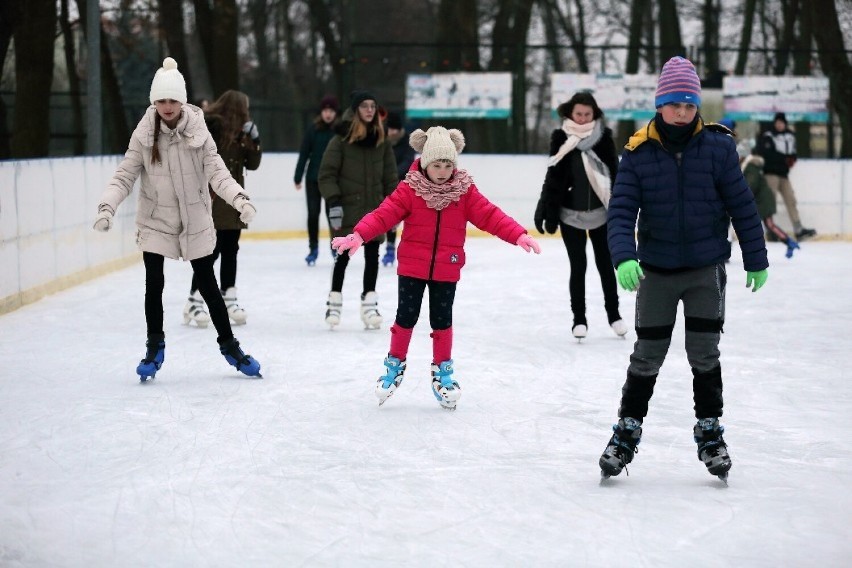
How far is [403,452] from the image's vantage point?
5.24 meters

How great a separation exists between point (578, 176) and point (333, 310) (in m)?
1.68

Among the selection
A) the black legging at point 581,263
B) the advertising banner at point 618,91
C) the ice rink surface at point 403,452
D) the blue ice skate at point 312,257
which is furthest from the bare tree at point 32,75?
the black legging at point 581,263

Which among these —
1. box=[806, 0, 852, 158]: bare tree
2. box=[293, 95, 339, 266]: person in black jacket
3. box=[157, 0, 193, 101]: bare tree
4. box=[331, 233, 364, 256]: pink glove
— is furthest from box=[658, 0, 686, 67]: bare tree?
box=[331, 233, 364, 256]: pink glove

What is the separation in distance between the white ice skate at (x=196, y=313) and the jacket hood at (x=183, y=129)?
212 centimetres

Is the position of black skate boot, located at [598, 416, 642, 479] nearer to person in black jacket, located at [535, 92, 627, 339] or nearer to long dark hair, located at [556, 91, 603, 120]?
person in black jacket, located at [535, 92, 627, 339]

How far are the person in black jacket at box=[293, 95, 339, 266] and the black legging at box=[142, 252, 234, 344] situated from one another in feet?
15.2

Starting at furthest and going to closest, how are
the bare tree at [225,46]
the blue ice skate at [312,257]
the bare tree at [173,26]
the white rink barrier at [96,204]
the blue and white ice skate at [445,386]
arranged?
the bare tree at [173,26] → the bare tree at [225,46] → the blue ice skate at [312,257] → the white rink barrier at [96,204] → the blue and white ice skate at [445,386]

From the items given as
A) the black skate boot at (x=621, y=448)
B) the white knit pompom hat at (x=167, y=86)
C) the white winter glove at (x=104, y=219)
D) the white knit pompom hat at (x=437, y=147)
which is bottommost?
the black skate boot at (x=621, y=448)

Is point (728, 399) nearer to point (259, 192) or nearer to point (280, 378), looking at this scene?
point (280, 378)

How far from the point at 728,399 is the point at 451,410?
126 centimetres

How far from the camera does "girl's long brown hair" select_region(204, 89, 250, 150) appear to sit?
28.0 feet

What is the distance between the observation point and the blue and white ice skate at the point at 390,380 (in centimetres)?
611

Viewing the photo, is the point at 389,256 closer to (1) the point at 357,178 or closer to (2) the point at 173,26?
(1) the point at 357,178

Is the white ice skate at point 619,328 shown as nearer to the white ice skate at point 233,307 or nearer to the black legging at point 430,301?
the white ice skate at point 233,307
